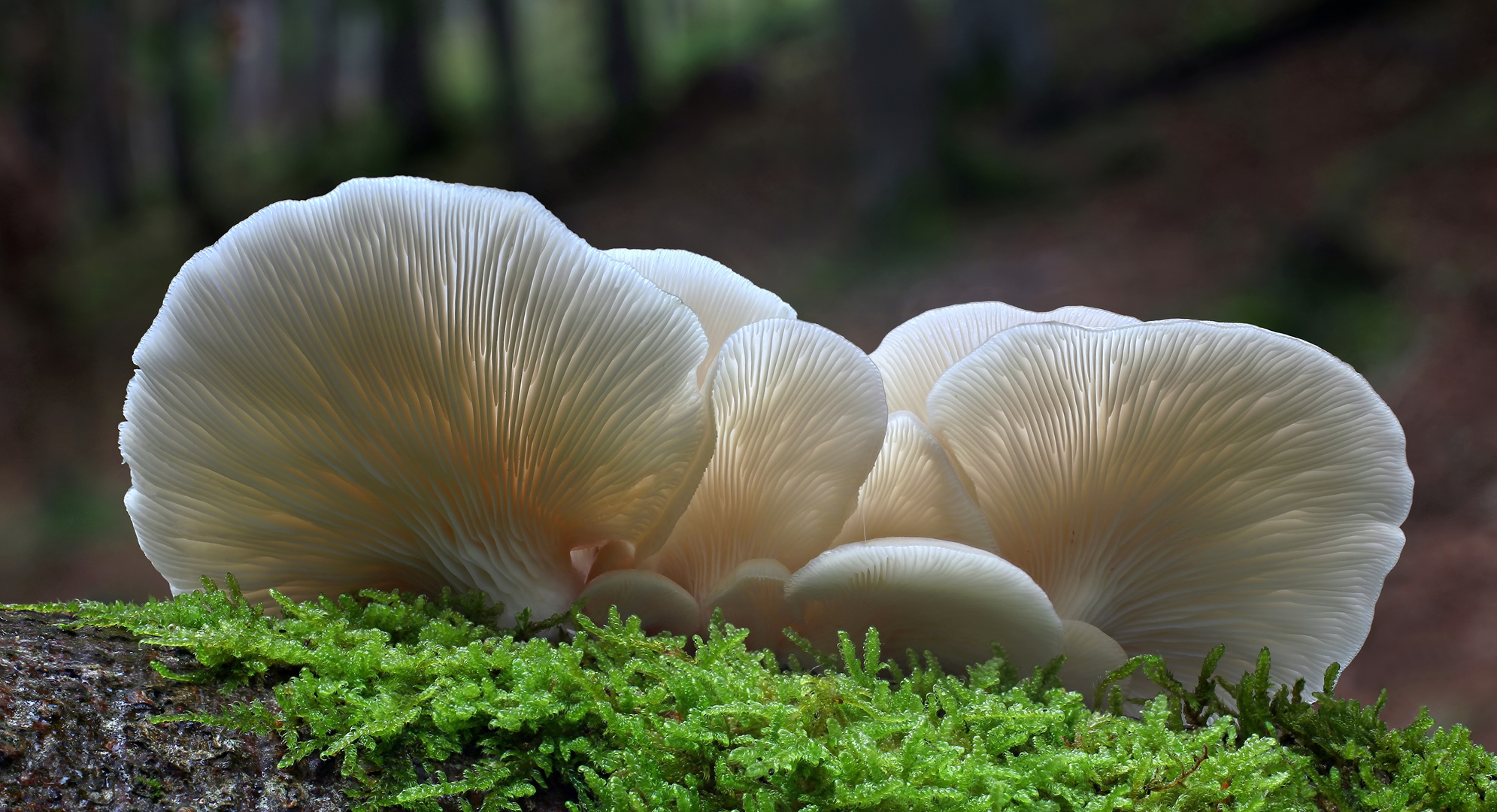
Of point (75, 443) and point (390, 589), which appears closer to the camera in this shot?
point (390, 589)

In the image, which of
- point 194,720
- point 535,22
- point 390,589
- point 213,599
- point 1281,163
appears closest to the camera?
point 194,720

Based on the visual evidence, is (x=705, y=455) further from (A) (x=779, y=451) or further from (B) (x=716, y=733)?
(B) (x=716, y=733)

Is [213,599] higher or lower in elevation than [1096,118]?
lower

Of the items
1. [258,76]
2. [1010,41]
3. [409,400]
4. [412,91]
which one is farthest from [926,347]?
[258,76]

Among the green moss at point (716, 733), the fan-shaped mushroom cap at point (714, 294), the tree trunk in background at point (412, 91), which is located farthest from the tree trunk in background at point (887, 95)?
the tree trunk in background at point (412, 91)

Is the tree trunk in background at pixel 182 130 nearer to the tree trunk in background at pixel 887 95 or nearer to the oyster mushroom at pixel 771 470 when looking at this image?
the tree trunk in background at pixel 887 95

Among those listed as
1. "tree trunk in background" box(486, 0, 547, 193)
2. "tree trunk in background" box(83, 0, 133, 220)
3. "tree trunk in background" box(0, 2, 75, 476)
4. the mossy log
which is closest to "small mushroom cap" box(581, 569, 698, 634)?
the mossy log

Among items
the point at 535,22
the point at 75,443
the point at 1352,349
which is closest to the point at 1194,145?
the point at 1352,349

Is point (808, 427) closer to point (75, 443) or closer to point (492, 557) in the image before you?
point (492, 557)
